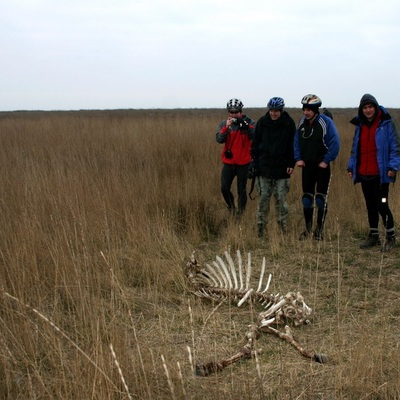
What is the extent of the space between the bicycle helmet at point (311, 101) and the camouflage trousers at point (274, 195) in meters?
0.96

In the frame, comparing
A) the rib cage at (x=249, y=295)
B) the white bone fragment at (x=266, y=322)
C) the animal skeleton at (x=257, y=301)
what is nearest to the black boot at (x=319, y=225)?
the rib cage at (x=249, y=295)

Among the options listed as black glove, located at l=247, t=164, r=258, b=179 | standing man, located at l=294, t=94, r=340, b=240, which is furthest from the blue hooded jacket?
black glove, located at l=247, t=164, r=258, b=179

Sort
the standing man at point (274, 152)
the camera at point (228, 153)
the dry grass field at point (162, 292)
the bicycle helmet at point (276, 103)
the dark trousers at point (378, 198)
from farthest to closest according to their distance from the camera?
1. the camera at point (228, 153)
2. the standing man at point (274, 152)
3. the bicycle helmet at point (276, 103)
4. the dark trousers at point (378, 198)
5. the dry grass field at point (162, 292)

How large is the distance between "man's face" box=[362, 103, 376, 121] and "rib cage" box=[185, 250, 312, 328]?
209 centimetres

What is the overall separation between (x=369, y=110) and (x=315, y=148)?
29.4 inches

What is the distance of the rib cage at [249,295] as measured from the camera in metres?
3.76

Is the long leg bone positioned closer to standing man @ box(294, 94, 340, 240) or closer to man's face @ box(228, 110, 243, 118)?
standing man @ box(294, 94, 340, 240)

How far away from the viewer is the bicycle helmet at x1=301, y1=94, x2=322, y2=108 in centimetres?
571

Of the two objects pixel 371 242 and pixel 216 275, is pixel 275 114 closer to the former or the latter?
pixel 371 242

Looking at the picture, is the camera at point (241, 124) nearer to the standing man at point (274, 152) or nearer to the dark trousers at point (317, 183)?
the standing man at point (274, 152)

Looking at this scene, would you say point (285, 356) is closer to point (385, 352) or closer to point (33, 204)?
point (385, 352)

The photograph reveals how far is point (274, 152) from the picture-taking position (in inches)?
238

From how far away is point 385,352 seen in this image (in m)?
3.24

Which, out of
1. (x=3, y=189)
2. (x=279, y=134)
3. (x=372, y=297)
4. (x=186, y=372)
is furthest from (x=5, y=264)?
(x=279, y=134)
